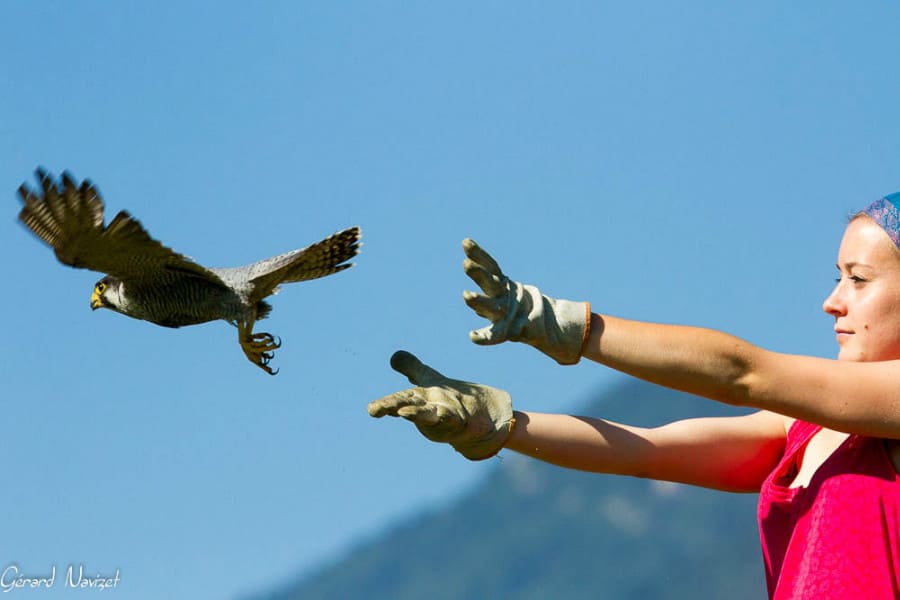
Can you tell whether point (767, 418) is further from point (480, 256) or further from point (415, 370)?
point (480, 256)

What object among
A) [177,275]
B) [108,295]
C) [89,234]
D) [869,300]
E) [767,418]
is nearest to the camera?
[869,300]

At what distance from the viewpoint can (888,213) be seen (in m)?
3.28

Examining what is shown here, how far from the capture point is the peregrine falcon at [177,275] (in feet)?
17.9

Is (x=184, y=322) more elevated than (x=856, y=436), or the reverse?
(x=184, y=322)

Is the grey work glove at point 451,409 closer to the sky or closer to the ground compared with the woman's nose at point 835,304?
closer to the ground

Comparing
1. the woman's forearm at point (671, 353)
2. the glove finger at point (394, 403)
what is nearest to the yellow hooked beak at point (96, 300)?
the glove finger at point (394, 403)

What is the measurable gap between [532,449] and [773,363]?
0.85 metres

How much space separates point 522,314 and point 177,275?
3.78 meters

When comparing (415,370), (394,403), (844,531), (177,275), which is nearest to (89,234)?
(177,275)

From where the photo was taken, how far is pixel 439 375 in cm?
325

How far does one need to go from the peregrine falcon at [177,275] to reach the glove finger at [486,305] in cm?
307

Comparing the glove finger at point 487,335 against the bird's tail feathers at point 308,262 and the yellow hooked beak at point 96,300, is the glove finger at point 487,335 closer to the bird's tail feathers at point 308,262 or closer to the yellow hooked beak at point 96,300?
the bird's tail feathers at point 308,262

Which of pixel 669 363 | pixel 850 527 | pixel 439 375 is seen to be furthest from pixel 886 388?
pixel 439 375

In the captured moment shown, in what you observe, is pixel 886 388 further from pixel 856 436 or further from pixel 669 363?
pixel 669 363
